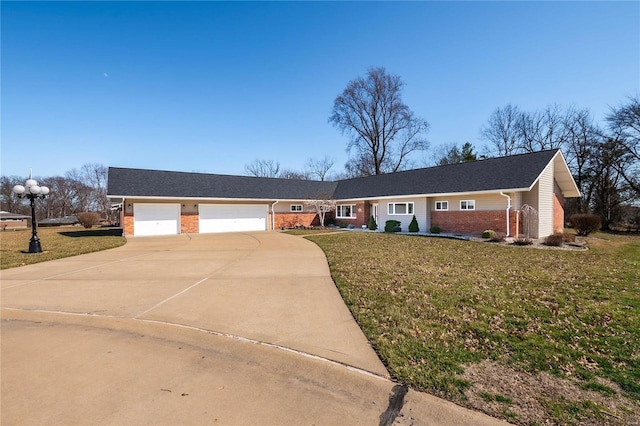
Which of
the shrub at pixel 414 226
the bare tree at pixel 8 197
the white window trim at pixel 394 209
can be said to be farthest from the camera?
the bare tree at pixel 8 197

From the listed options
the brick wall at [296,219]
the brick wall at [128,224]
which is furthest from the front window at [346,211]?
the brick wall at [128,224]

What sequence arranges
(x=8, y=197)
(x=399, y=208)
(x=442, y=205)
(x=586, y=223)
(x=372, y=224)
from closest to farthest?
(x=586, y=223)
(x=442, y=205)
(x=399, y=208)
(x=372, y=224)
(x=8, y=197)

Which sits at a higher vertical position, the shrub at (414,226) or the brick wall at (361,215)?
the brick wall at (361,215)

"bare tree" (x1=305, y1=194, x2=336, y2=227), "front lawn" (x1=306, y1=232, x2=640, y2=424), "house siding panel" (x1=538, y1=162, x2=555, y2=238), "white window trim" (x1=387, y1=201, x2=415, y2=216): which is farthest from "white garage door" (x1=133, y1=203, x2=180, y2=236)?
"house siding panel" (x1=538, y1=162, x2=555, y2=238)

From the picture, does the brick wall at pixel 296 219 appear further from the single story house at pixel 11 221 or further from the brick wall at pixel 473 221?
the single story house at pixel 11 221

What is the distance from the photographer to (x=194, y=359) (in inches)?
140

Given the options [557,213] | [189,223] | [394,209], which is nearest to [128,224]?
[189,223]

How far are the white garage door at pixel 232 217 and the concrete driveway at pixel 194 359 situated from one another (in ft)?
53.4

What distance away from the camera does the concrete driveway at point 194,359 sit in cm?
259

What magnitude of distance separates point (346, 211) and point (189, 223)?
43.3ft

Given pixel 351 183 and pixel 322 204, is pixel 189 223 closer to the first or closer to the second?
pixel 322 204

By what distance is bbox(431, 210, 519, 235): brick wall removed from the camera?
54.1 feet

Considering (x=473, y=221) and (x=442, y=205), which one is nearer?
(x=473, y=221)

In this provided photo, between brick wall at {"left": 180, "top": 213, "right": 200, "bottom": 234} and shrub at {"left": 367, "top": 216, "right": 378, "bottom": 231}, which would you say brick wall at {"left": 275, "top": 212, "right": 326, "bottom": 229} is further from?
brick wall at {"left": 180, "top": 213, "right": 200, "bottom": 234}
